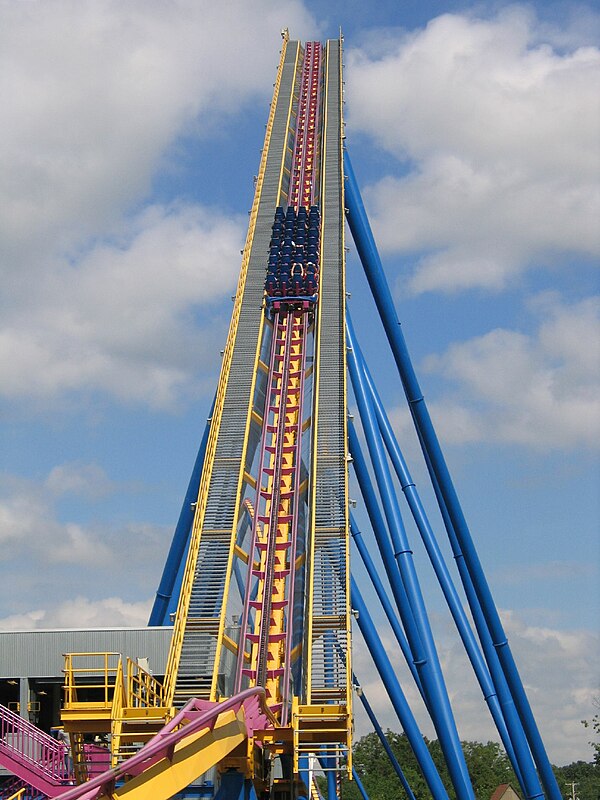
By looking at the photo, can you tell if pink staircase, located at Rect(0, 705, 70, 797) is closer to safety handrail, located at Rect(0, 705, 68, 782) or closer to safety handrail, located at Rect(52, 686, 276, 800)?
safety handrail, located at Rect(0, 705, 68, 782)

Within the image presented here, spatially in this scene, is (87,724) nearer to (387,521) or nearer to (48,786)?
(48,786)

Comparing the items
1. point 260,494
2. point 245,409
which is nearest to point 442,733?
point 260,494

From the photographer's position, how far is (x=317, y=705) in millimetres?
16672

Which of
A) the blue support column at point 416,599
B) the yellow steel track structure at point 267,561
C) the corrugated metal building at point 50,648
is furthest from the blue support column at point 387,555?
the corrugated metal building at point 50,648

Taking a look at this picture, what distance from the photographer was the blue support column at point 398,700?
76.2 feet

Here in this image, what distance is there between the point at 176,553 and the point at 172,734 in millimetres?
14931

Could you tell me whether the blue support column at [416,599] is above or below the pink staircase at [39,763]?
above

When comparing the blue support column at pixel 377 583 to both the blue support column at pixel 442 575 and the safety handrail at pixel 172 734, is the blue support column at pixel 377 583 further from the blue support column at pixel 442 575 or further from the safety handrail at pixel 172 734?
the safety handrail at pixel 172 734

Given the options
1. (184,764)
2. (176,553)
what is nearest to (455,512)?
(176,553)

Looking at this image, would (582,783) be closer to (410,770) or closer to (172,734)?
(410,770)

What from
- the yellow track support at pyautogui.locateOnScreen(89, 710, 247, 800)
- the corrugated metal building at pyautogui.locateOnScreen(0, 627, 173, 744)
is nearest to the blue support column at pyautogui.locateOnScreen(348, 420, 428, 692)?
the corrugated metal building at pyautogui.locateOnScreen(0, 627, 173, 744)

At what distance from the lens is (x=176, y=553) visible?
1097 inches

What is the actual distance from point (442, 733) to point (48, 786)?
26.0 feet

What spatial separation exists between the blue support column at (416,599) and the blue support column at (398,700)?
45 centimetres
